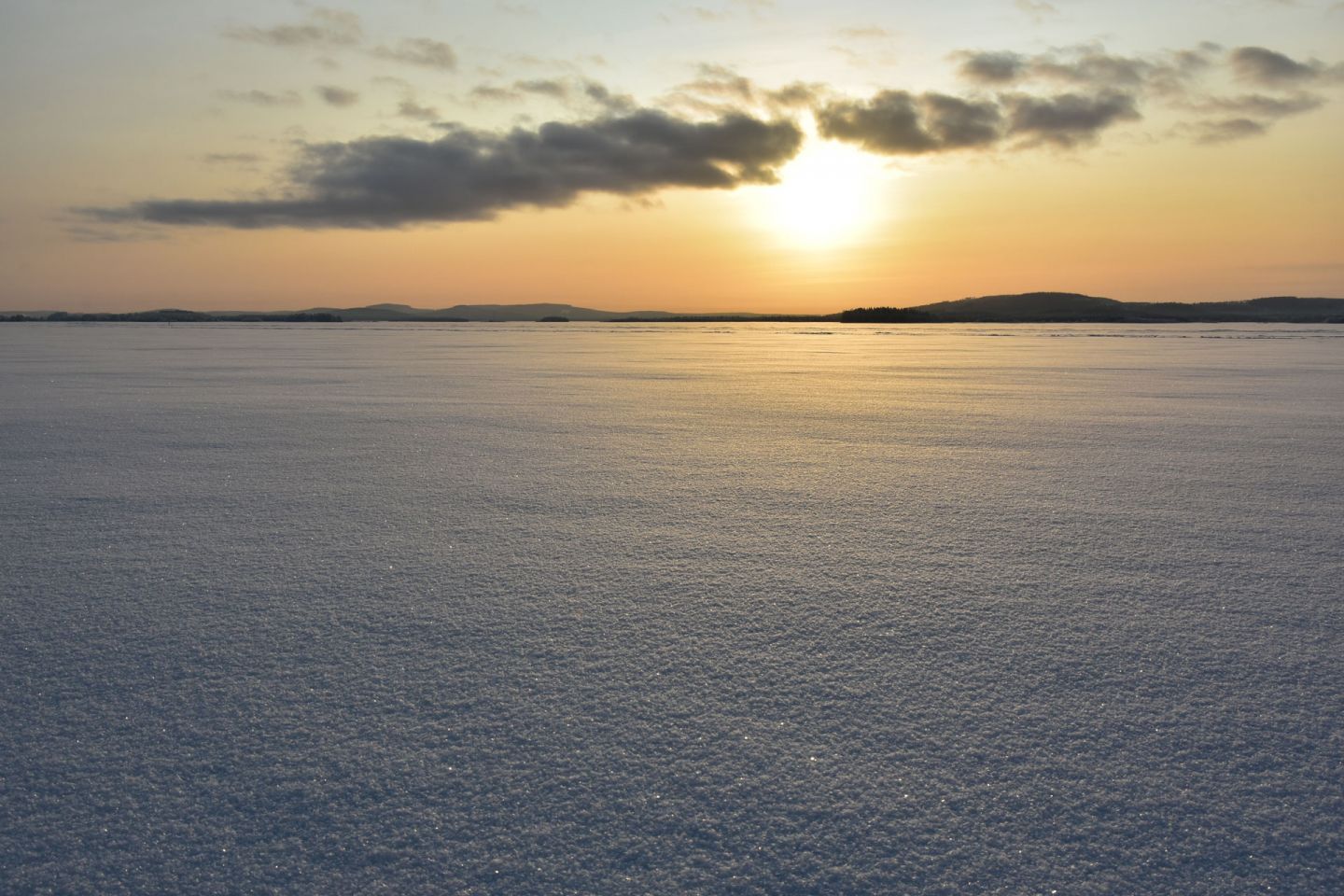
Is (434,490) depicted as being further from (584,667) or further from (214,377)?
(214,377)

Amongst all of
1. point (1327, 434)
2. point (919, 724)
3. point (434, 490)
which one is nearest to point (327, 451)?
point (434, 490)

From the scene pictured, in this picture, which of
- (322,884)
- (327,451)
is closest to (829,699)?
(322,884)

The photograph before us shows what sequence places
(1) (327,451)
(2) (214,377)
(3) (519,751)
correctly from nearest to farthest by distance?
1. (3) (519,751)
2. (1) (327,451)
3. (2) (214,377)

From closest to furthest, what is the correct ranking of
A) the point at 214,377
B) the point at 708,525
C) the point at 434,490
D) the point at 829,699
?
1. the point at 829,699
2. the point at 708,525
3. the point at 434,490
4. the point at 214,377

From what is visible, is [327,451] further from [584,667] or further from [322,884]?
[322,884]

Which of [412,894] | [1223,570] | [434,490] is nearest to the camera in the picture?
[412,894]

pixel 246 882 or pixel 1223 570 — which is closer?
pixel 246 882
